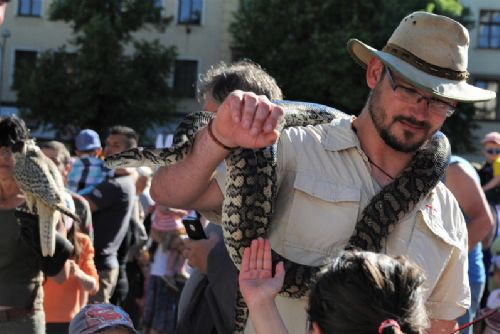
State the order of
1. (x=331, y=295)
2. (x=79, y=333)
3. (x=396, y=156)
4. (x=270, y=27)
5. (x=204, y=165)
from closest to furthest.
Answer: (x=331, y=295), (x=204, y=165), (x=396, y=156), (x=79, y=333), (x=270, y=27)

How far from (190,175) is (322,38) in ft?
94.4

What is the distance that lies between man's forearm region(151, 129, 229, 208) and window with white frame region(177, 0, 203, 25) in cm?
3343

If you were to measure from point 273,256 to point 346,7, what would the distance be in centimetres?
2986

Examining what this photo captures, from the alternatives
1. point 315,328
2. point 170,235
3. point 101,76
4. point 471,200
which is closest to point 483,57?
point 101,76

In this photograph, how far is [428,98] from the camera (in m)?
2.85

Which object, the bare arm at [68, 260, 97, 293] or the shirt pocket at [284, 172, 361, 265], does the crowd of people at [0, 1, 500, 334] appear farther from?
the bare arm at [68, 260, 97, 293]

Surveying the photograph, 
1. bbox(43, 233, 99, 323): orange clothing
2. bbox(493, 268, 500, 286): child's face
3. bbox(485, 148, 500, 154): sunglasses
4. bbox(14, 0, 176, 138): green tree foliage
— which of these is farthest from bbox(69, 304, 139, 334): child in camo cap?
bbox(14, 0, 176, 138): green tree foliage

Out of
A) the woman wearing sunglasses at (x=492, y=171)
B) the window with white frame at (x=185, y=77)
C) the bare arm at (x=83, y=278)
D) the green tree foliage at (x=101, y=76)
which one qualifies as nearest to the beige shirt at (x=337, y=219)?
the bare arm at (x=83, y=278)

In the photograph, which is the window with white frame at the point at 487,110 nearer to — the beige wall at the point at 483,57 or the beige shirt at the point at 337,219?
the beige wall at the point at 483,57

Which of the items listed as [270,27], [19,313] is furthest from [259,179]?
[270,27]

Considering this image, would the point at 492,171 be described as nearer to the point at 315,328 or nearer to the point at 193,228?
the point at 193,228

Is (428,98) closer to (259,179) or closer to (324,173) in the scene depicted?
(324,173)

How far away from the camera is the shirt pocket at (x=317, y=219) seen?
284cm

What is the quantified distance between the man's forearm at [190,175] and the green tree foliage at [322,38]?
2762 centimetres
